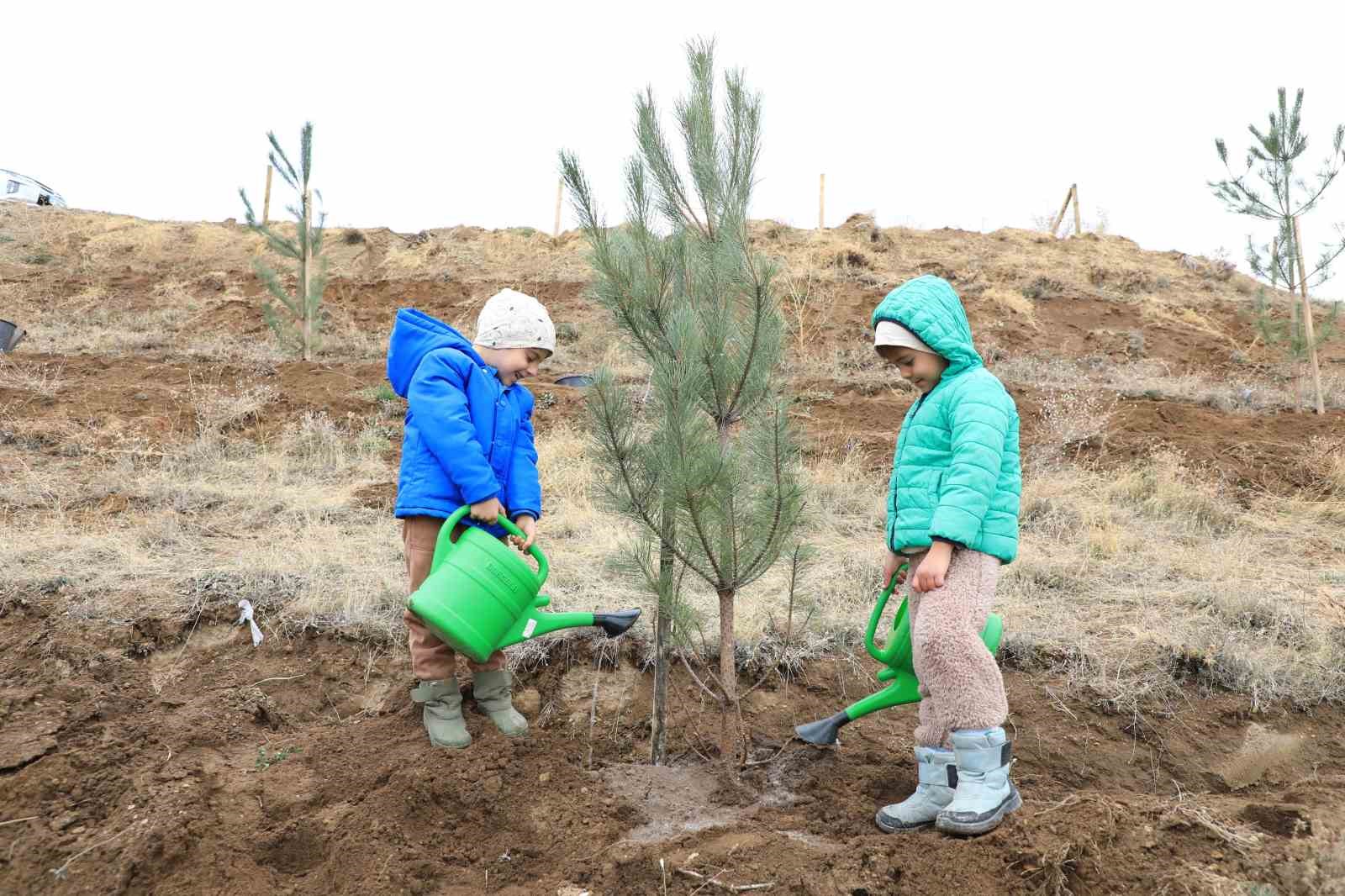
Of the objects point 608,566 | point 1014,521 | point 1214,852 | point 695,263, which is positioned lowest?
point 1214,852

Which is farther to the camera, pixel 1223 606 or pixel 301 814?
pixel 1223 606

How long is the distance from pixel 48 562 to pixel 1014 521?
14.4 feet

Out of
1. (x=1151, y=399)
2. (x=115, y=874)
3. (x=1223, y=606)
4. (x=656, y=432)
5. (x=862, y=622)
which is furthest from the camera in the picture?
(x=1151, y=399)

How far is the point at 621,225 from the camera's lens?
2754 mm

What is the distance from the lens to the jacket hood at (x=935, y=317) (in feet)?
8.26

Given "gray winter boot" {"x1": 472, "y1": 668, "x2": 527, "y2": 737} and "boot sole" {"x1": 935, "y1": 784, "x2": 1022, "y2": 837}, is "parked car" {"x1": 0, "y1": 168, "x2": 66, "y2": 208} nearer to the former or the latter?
"gray winter boot" {"x1": 472, "y1": 668, "x2": 527, "y2": 737}

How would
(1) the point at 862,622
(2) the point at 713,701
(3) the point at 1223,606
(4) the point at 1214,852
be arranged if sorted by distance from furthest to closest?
1. (3) the point at 1223,606
2. (1) the point at 862,622
3. (2) the point at 713,701
4. (4) the point at 1214,852

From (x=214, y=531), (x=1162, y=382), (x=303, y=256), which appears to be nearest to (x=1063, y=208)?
(x=1162, y=382)

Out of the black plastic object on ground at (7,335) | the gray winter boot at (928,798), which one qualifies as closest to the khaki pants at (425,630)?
the gray winter boot at (928,798)

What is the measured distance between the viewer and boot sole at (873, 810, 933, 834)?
2443mm

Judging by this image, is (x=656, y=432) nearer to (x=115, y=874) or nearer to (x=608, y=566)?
(x=608, y=566)

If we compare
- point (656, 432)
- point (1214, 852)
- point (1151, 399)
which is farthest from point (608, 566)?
point (1151, 399)

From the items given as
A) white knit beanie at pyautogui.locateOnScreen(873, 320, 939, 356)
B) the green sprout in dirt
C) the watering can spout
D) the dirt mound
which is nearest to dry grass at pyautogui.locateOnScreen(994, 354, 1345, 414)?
the dirt mound

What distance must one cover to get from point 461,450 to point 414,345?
45cm
